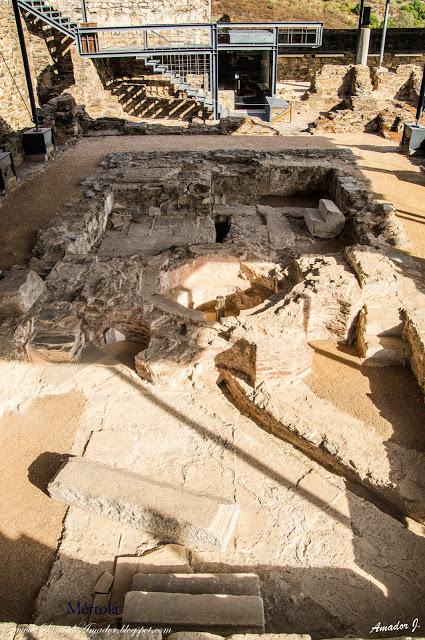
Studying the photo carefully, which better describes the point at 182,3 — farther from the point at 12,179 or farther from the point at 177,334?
the point at 177,334

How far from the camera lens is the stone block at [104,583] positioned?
126 inches

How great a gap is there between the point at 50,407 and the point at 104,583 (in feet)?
6.10

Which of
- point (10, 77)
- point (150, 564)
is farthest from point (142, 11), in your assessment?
point (150, 564)

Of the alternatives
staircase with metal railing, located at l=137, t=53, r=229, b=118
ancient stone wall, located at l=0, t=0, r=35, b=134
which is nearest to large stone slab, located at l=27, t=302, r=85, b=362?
ancient stone wall, located at l=0, t=0, r=35, b=134

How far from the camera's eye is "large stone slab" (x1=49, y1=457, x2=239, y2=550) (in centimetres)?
341

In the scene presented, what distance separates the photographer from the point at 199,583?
317 centimetres

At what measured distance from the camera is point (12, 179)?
9211mm

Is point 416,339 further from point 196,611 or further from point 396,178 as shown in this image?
point 396,178

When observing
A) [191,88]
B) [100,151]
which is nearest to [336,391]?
[100,151]

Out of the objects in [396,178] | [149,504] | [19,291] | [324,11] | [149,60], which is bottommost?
[149,504]

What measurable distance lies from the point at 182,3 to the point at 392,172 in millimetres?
14068

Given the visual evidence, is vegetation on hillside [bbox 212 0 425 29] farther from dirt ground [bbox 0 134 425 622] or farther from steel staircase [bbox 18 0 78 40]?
dirt ground [bbox 0 134 425 622]

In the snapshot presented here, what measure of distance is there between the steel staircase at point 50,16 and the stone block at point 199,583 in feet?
56.1

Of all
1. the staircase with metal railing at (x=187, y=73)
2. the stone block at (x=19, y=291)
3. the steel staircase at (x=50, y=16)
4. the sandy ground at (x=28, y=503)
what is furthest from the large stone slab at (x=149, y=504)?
the steel staircase at (x=50, y=16)
